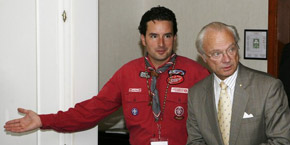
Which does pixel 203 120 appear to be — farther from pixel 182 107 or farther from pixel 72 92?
pixel 72 92

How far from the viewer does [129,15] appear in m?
5.08

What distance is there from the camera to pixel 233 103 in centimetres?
252

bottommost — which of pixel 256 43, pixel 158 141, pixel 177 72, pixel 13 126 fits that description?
pixel 158 141

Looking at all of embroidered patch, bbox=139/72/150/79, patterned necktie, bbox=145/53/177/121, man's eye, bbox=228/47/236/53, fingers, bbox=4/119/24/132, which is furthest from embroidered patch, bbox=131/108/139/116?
man's eye, bbox=228/47/236/53

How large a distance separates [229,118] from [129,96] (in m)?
0.80

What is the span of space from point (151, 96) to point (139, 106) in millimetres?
110

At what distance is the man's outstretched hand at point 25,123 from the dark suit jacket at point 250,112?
3.29 ft

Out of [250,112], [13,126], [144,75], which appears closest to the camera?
[250,112]

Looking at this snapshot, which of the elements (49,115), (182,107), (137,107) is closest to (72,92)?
(49,115)

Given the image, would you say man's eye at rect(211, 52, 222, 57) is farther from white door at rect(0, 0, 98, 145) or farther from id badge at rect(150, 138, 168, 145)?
white door at rect(0, 0, 98, 145)

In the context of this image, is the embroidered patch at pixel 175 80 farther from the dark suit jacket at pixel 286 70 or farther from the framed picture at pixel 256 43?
the framed picture at pixel 256 43

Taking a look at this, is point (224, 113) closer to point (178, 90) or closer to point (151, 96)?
point (178, 90)

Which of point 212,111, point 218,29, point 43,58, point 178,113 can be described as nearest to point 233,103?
point 212,111

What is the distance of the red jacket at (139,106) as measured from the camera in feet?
9.87
